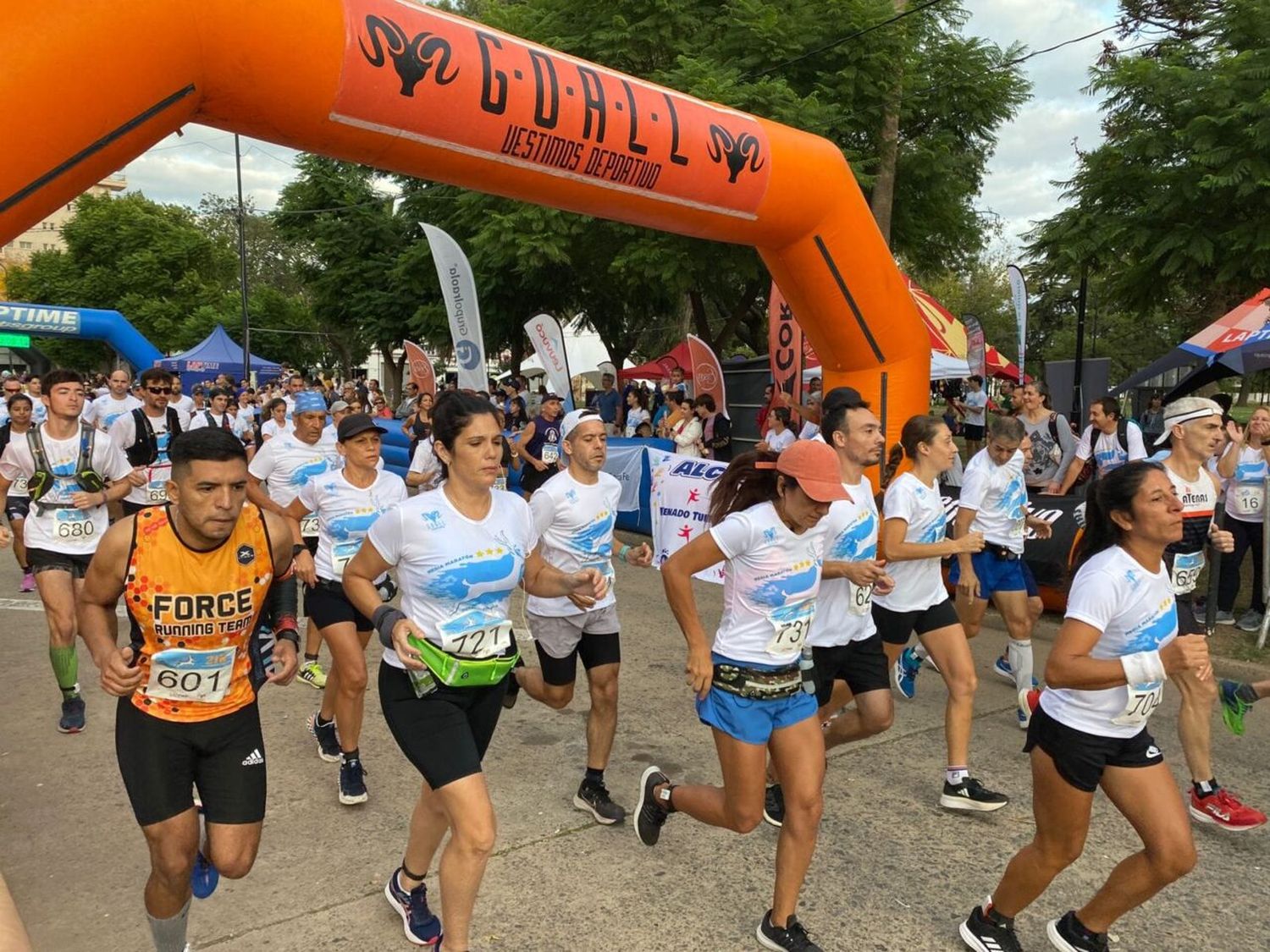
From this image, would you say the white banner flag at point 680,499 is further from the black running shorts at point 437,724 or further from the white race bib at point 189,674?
the white race bib at point 189,674

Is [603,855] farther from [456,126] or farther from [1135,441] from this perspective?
[1135,441]

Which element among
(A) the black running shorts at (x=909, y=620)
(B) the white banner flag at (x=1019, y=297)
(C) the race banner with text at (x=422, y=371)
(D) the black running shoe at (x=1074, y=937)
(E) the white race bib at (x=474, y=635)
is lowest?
(D) the black running shoe at (x=1074, y=937)

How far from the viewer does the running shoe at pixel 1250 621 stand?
7.48 meters

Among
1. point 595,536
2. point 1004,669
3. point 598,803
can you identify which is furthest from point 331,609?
point 1004,669

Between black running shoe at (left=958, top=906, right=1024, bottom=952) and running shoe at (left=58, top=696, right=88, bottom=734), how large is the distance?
15.8ft

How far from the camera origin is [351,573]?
133 inches

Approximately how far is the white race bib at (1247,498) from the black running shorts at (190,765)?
292 inches

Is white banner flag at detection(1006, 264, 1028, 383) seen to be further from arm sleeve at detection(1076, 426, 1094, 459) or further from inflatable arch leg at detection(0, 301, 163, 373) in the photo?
inflatable arch leg at detection(0, 301, 163, 373)

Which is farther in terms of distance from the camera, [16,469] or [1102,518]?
[16,469]

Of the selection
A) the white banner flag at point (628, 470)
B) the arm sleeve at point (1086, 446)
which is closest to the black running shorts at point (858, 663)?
the arm sleeve at point (1086, 446)

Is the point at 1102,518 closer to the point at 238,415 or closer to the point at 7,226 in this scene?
the point at 7,226

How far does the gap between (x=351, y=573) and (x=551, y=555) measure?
55.9 inches

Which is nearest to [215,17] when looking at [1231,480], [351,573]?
[351,573]

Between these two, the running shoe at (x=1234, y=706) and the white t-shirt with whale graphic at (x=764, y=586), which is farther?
the running shoe at (x=1234, y=706)
